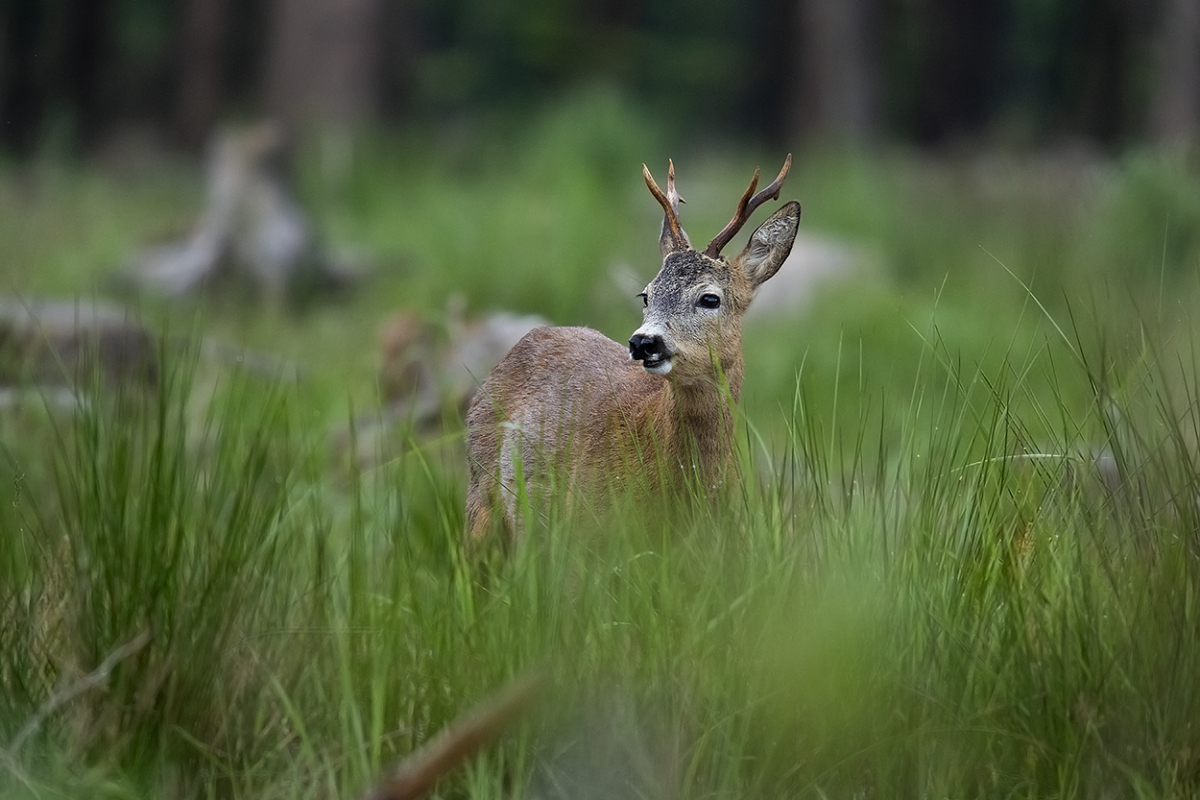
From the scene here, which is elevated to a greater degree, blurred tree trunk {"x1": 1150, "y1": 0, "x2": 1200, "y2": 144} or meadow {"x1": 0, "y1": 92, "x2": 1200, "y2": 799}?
blurred tree trunk {"x1": 1150, "y1": 0, "x2": 1200, "y2": 144}

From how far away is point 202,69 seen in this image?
20859mm

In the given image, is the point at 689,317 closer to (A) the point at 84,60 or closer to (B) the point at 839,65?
(B) the point at 839,65

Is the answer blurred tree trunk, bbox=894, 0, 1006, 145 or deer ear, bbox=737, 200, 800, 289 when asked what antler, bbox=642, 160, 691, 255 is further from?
blurred tree trunk, bbox=894, 0, 1006, 145

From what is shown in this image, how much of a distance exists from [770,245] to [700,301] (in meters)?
0.26

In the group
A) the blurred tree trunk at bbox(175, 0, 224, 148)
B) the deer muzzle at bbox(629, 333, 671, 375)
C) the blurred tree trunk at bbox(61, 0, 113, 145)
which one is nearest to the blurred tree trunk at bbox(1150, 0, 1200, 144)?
the deer muzzle at bbox(629, 333, 671, 375)

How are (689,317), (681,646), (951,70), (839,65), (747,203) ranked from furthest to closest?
(951,70) → (839,65) → (689,317) → (747,203) → (681,646)

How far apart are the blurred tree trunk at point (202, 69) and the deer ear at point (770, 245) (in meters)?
17.7

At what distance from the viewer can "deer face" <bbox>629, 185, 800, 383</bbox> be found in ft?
11.1

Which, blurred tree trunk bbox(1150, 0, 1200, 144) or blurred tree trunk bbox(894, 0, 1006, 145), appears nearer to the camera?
blurred tree trunk bbox(1150, 0, 1200, 144)

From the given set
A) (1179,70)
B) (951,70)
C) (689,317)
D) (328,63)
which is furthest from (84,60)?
(689,317)

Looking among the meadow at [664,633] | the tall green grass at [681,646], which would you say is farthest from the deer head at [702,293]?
the tall green grass at [681,646]

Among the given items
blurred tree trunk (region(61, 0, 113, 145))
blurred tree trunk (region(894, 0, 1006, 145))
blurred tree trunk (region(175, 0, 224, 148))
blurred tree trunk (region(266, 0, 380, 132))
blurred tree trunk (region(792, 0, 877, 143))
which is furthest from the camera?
blurred tree trunk (region(894, 0, 1006, 145))

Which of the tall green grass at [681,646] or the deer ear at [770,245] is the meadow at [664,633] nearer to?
the tall green grass at [681,646]

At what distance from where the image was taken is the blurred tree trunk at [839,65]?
55.6ft
